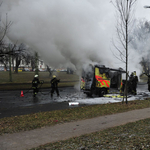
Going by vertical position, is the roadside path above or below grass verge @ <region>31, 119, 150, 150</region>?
below

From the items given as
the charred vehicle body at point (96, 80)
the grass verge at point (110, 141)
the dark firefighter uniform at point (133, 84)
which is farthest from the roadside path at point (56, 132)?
the dark firefighter uniform at point (133, 84)

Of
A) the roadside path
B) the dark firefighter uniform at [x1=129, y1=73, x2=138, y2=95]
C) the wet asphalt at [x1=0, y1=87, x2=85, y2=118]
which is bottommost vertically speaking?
the roadside path

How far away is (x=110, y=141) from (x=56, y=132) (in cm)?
162

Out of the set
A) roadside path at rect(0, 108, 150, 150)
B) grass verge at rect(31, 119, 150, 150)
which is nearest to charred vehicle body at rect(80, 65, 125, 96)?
roadside path at rect(0, 108, 150, 150)

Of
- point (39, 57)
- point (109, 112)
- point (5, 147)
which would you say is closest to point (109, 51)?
point (39, 57)

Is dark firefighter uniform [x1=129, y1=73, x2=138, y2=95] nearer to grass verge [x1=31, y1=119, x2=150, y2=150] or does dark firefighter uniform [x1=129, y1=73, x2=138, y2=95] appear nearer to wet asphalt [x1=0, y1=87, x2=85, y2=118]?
wet asphalt [x1=0, y1=87, x2=85, y2=118]

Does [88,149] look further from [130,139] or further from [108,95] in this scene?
[108,95]

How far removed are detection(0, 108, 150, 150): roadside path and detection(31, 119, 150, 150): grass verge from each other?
0.37 meters

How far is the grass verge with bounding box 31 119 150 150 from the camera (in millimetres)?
4207

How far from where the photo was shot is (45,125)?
6.14 m

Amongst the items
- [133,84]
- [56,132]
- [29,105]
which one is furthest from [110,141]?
[133,84]

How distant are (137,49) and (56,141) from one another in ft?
55.7

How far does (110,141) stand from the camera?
456 cm

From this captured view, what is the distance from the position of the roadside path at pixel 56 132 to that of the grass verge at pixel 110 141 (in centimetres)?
37
